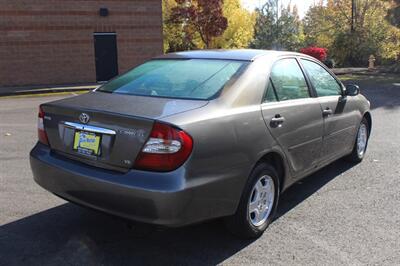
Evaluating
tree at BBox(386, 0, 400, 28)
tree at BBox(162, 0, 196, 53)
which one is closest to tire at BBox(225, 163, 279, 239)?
tree at BBox(386, 0, 400, 28)

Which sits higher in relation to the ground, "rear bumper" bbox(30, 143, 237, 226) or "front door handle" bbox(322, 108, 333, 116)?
"front door handle" bbox(322, 108, 333, 116)

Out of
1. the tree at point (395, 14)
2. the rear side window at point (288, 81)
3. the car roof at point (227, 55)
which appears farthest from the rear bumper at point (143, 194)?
the tree at point (395, 14)

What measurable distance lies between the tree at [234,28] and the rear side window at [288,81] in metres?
27.6

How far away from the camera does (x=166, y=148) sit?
3266 millimetres

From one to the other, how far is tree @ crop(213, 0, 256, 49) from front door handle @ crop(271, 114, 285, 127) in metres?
28.4

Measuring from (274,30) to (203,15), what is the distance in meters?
30.7

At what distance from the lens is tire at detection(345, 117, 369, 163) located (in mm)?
6242

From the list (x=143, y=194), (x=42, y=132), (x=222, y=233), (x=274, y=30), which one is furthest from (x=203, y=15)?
(x=274, y=30)

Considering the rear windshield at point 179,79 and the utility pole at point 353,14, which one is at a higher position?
the utility pole at point 353,14

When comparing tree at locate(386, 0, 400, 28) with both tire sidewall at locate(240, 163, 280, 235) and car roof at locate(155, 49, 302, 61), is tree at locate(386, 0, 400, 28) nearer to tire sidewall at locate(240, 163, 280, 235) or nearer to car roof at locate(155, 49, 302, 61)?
car roof at locate(155, 49, 302, 61)

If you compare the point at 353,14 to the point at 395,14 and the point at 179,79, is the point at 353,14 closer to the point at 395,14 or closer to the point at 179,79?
the point at 395,14

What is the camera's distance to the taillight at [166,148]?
3258mm

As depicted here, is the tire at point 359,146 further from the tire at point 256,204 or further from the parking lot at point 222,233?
the tire at point 256,204

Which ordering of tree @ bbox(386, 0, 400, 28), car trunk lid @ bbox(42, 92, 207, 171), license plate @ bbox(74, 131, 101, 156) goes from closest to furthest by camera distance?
car trunk lid @ bbox(42, 92, 207, 171) < license plate @ bbox(74, 131, 101, 156) < tree @ bbox(386, 0, 400, 28)
